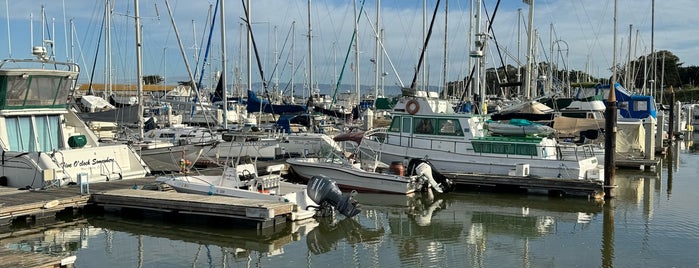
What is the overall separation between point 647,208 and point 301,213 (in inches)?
410

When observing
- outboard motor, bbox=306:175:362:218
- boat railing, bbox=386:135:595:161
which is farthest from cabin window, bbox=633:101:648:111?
outboard motor, bbox=306:175:362:218

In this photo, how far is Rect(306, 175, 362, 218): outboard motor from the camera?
15.2 meters

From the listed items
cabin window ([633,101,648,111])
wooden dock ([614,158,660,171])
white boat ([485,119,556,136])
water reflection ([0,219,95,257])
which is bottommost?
water reflection ([0,219,95,257])

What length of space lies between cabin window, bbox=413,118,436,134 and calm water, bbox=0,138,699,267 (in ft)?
13.3

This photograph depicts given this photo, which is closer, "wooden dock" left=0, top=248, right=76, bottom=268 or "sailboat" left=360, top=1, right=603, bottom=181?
"wooden dock" left=0, top=248, right=76, bottom=268

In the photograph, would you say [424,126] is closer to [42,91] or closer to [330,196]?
[330,196]

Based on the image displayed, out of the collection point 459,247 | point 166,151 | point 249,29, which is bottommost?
point 459,247

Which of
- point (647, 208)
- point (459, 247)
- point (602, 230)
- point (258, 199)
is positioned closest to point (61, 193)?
point (258, 199)

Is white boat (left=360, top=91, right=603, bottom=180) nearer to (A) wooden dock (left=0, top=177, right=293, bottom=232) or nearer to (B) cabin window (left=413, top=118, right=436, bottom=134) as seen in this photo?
(B) cabin window (left=413, top=118, right=436, bottom=134)

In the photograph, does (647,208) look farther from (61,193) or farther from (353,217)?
(61,193)

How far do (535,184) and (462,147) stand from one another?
9.63 feet

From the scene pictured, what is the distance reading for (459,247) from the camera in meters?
14.0

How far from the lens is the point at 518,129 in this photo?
882 inches

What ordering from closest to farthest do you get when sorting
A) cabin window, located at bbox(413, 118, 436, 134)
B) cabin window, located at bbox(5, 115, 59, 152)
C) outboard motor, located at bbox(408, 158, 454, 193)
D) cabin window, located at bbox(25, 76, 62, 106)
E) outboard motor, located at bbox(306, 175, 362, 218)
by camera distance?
outboard motor, located at bbox(306, 175, 362, 218), cabin window, located at bbox(5, 115, 59, 152), cabin window, located at bbox(25, 76, 62, 106), outboard motor, located at bbox(408, 158, 454, 193), cabin window, located at bbox(413, 118, 436, 134)
